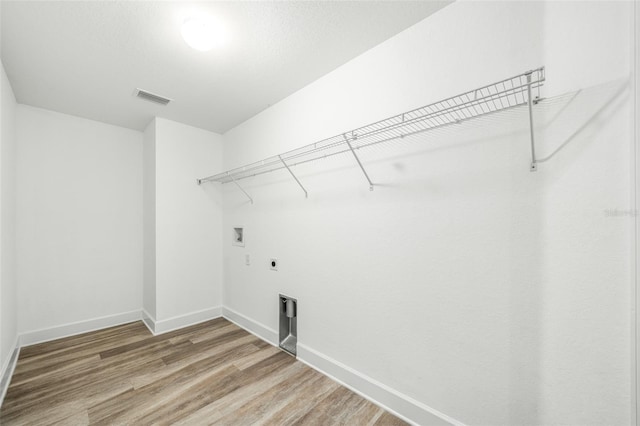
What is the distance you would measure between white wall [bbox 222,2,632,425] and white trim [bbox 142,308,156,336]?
Result: 6.53 ft

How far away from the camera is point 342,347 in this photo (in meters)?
2.03

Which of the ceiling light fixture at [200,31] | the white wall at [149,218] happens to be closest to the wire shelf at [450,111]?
the ceiling light fixture at [200,31]

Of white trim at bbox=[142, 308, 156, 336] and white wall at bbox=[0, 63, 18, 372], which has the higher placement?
white wall at bbox=[0, 63, 18, 372]

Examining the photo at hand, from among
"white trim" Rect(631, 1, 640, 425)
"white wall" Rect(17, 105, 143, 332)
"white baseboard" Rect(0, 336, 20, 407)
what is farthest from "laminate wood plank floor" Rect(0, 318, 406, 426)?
"white trim" Rect(631, 1, 640, 425)

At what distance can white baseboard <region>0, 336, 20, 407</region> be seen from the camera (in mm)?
1892

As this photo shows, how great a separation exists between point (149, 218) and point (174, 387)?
1.98 metres

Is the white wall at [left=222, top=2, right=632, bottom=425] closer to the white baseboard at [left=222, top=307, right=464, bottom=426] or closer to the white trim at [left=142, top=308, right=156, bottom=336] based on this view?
the white baseboard at [left=222, top=307, right=464, bottom=426]

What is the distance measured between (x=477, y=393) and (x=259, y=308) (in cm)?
209

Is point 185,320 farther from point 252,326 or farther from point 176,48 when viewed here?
point 176,48

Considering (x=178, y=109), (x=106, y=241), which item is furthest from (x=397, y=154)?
(x=106, y=241)

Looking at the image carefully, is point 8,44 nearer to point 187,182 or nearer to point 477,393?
point 187,182

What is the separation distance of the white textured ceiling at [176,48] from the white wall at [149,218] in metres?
0.56

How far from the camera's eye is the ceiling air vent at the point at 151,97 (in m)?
2.44

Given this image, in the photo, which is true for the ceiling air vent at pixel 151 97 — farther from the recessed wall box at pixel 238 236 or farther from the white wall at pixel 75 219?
the recessed wall box at pixel 238 236
